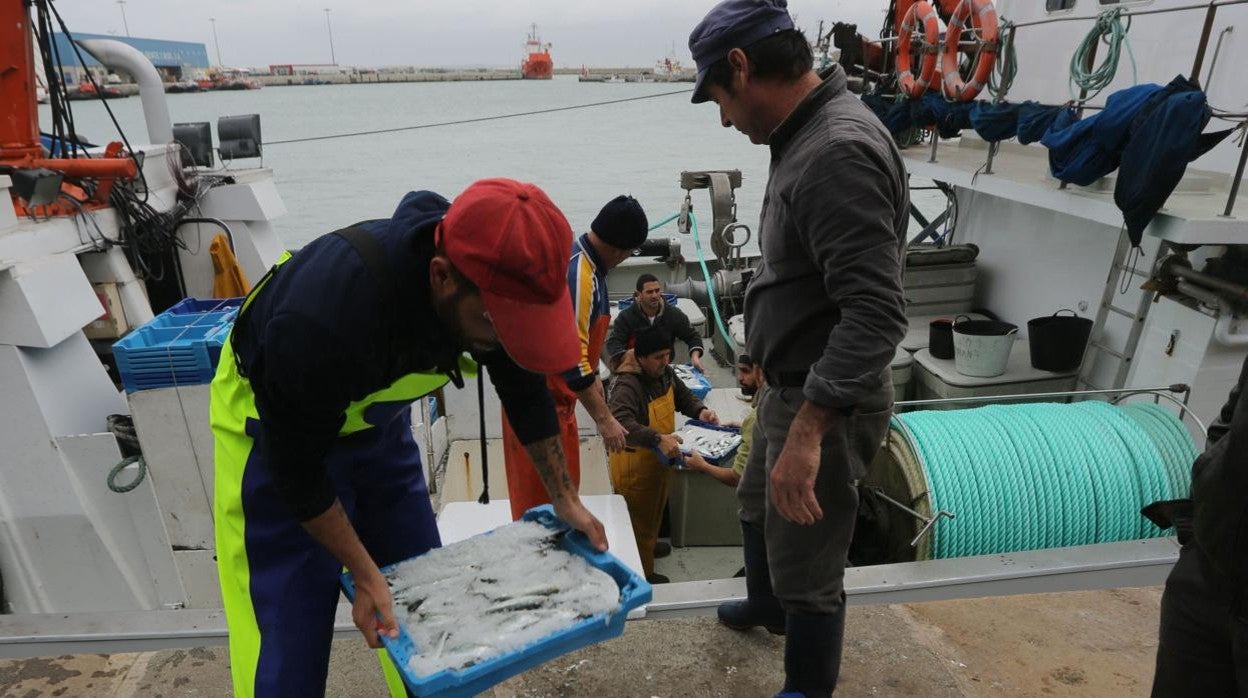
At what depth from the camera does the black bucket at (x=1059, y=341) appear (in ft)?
Result: 15.5

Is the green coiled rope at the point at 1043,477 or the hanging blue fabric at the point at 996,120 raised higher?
the hanging blue fabric at the point at 996,120

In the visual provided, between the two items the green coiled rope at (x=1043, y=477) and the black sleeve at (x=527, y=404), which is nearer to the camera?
the black sleeve at (x=527, y=404)

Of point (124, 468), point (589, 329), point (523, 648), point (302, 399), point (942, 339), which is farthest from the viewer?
point (942, 339)

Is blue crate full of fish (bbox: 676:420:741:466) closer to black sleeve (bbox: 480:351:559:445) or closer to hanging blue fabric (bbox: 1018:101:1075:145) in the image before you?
black sleeve (bbox: 480:351:559:445)

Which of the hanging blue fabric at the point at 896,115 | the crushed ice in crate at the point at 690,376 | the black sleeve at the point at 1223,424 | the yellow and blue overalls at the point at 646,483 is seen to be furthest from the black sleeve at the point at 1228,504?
the hanging blue fabric at the point at 896,115

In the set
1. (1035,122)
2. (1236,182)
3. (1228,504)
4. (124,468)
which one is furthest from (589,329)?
(1035,122)

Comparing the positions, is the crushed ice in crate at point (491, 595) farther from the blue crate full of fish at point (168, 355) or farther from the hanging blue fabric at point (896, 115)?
the hanging blue fabric at point (896, 115)

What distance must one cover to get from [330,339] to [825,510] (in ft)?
4.12

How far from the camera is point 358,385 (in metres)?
1.33

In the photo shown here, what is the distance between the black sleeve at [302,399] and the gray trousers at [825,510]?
3.52 feet

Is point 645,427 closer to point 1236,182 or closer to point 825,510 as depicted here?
point 825,510

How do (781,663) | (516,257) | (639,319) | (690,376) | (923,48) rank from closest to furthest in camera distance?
(516,257) → (781,663) → (639,319) → (690,376) → (923,48)

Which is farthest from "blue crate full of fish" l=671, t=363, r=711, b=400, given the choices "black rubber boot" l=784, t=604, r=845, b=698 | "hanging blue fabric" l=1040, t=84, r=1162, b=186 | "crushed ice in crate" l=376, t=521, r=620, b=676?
"crushed ice in crate" l=376, t=521, r=620, b=676

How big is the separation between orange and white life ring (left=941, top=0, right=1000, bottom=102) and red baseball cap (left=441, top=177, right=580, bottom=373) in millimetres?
5288
